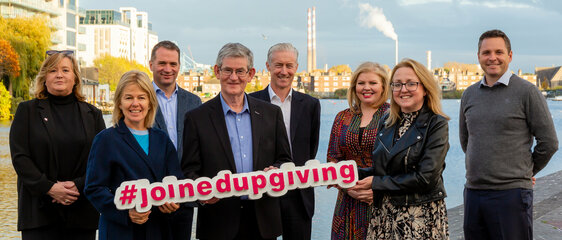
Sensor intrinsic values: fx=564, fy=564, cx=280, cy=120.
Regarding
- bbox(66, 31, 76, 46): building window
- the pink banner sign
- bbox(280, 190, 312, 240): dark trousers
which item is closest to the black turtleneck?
the pink banner sign

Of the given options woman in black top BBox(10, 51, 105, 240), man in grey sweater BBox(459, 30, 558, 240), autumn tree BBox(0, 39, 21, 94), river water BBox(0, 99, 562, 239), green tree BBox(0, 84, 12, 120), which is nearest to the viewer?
woman in black top BBox(10, 51, 105, 240)

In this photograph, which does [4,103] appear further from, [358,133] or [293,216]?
[358,133]

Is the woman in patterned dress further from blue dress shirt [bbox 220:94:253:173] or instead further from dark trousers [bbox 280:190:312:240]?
blue dress shirt [bbox 220:94:253:173]

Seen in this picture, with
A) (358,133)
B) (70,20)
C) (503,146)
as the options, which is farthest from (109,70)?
(503,146)

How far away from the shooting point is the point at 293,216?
3883 millimetres

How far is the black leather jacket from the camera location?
2.94 m

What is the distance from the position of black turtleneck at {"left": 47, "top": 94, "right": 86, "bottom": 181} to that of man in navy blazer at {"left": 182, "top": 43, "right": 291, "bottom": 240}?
809 millimetres

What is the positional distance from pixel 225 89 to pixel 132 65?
79.2 metres

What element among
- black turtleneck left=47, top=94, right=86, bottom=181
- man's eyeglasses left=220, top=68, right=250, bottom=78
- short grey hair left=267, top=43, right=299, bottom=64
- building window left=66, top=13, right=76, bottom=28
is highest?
building window left=66, top=13, right=76, bottom=28

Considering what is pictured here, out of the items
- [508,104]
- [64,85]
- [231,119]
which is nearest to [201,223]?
[231,119]

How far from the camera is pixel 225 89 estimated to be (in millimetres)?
3250

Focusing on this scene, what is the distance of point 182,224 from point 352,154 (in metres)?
1.24

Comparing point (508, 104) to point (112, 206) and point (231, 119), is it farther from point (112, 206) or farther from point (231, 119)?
point (112, 206)

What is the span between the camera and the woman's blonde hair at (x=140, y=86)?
309cm
